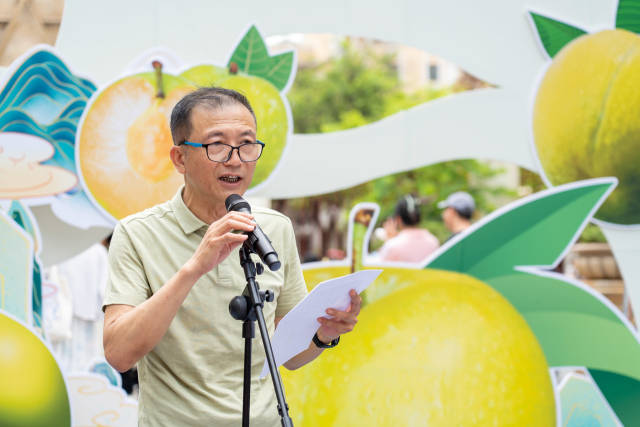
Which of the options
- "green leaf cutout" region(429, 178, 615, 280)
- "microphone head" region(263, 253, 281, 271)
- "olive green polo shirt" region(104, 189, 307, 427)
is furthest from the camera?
"green leaf cutout" region(429, 178, 615, 280)

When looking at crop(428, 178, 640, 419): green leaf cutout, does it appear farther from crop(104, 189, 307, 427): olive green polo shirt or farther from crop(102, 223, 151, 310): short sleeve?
crop(102, 223, 151, 310): short sleeve

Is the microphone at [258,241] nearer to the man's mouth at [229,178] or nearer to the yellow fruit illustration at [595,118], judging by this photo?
the man's mouth at [229,178]

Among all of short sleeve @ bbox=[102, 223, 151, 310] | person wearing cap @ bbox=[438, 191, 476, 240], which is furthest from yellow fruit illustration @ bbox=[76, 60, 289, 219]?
person wearing cap @ bbox=[438, 191, 476, 240]

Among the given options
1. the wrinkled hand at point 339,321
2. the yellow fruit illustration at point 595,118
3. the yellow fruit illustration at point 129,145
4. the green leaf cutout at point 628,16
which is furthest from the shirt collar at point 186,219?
the green leaf cutout at point 628,16

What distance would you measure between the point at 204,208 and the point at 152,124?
102 centimetres

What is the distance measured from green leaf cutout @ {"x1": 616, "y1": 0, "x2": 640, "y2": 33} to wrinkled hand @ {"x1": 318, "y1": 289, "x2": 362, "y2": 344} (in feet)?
6.57

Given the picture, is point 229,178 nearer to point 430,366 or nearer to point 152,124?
point 152,124

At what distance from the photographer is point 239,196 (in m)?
1.48

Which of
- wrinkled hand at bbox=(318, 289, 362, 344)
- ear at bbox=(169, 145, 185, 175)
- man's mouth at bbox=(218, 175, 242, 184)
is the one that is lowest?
wrinkled hand at bbox=(318, 289, 362, 344)

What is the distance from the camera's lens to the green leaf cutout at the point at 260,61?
→ 2.61m

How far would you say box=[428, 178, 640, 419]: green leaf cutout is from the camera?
280 centimetres

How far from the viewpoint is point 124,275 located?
152 cm

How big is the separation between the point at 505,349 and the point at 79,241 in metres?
1.71

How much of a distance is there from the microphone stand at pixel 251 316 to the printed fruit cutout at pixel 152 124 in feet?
4.05
